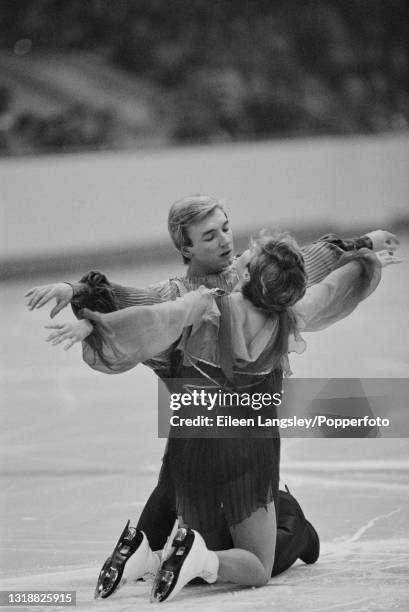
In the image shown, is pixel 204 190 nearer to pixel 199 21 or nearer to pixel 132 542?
pixel 199 21

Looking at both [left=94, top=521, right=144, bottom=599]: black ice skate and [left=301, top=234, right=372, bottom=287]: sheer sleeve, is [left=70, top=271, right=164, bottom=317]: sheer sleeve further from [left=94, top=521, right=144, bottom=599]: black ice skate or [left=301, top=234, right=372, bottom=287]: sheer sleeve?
[left=94, top=521, right=144, bottom=599]: black ice skate

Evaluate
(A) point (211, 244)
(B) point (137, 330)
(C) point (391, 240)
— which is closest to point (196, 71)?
(C) point (391, 240)

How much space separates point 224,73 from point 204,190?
608mm

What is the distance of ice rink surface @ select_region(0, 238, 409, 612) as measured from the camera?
2.79m

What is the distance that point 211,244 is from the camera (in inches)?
106

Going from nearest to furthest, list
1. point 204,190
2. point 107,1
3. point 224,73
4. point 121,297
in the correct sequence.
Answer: point 121,297, point 107,1, point 224,73, point 204,190

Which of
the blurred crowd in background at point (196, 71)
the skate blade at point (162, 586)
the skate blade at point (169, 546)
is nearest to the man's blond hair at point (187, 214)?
the skate blade at point (169, 546)

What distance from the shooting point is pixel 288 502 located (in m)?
2.90

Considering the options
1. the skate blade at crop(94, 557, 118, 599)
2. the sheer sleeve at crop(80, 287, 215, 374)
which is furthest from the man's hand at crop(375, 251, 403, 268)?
the skate blade at crop(94, 557, 118, 599)

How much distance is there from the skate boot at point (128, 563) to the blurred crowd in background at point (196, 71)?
208 centimetres

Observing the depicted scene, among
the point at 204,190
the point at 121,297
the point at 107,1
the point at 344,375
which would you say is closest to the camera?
the point at 121,297

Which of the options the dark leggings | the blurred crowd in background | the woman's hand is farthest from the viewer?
the blurred crowd in background

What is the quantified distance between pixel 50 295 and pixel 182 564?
0.72 metres

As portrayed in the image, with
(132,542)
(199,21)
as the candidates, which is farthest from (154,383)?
(199,21)
